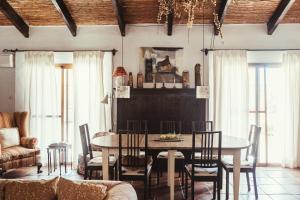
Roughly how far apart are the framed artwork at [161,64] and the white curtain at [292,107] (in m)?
2.11

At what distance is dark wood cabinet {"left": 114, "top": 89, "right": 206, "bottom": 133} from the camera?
6.29 meters

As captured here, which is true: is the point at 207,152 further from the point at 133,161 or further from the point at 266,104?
the point at 266,104

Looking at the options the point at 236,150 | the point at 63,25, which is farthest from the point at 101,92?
the point at 236,150

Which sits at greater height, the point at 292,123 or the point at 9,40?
the point at 9,40

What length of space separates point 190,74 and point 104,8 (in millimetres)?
2152

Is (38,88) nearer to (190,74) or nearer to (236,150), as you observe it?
(190,74)

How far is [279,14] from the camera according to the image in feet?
19.6

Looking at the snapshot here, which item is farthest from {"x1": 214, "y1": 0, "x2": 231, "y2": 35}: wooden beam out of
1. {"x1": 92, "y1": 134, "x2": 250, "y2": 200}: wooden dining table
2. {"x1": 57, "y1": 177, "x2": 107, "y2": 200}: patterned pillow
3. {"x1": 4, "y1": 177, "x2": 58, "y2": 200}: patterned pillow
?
{"x1": 4, "y1": 177, "x2": 58, "y2": 200}: patterned pillow

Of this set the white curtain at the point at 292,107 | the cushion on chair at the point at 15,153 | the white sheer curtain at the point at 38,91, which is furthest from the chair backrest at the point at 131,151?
the white curtain at the point at 292,107

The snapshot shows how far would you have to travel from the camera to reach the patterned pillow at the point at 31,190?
100 inches

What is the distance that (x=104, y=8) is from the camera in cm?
614

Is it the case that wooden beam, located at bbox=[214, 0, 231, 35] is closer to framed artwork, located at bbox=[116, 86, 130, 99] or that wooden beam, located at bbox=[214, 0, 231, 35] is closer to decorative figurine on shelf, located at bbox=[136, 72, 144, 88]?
decorative figurine on shelf, located at bbox=[136, 72, 144, 88]

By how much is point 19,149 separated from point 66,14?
8.64 ft

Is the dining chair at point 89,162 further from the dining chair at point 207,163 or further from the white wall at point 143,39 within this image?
the white wall at point 143,39
